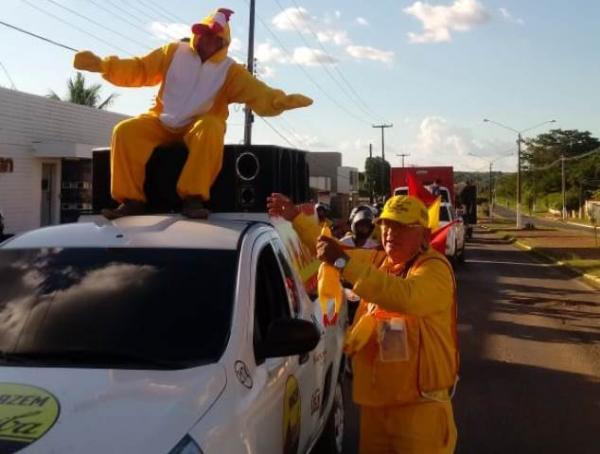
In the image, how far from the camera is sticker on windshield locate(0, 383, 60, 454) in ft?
7.20

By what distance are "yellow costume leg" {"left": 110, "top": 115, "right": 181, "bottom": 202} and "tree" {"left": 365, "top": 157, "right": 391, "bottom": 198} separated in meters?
79.7

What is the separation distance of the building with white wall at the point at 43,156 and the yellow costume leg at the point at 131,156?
14.9m

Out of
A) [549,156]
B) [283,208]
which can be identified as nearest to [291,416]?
[283,208]

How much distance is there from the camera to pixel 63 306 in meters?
3.17

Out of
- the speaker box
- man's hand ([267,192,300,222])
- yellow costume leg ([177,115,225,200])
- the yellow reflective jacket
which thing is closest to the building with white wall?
the speaker box

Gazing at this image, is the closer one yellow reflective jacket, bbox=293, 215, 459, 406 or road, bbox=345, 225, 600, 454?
yellow reflective jacket, bbox=293, 215, 459, 406

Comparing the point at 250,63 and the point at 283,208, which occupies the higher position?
the point at 250,63

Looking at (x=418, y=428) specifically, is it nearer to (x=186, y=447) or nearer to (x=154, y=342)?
(x=154, y=342)

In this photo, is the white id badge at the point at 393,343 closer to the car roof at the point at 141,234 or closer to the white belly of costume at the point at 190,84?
the car roof at the point at 141,234

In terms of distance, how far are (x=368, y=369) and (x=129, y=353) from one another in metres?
1.18

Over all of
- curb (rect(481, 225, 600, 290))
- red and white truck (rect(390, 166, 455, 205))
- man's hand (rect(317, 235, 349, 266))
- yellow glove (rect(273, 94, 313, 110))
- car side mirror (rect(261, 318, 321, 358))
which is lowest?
curb (rect(481, 225, 600, 290))

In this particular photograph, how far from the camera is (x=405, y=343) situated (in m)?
3.36

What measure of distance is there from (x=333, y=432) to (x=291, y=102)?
2383 mm

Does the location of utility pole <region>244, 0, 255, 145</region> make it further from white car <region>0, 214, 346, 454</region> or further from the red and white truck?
white car <region>0, 214, 346, 454</region>
